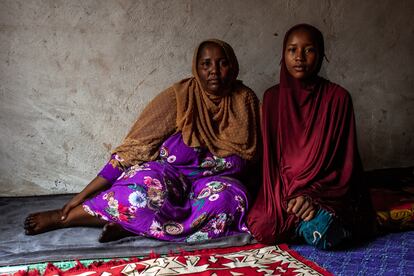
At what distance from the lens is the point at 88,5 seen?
3096 mm

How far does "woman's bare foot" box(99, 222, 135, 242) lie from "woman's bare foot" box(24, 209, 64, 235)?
12.7 inches

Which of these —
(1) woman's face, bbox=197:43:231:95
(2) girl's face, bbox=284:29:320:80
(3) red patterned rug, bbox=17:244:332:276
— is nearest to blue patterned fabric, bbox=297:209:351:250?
(3) red patterned rug, bbox=17:244:332:276

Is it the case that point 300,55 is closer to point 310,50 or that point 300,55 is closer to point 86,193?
point 310,50

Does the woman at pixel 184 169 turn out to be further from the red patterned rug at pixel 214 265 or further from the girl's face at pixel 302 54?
the girl's face at pixel 302 54

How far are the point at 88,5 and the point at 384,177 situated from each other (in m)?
2.67

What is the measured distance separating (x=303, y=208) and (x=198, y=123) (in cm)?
81

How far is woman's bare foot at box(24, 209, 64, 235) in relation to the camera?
251cm

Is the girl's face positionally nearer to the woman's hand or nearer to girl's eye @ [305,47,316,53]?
girl's eye @ [305,47,316,53]

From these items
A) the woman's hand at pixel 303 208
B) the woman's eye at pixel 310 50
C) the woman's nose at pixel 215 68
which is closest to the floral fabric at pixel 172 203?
the woman's hand at pixel 303 208

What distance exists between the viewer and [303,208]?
2.27 m

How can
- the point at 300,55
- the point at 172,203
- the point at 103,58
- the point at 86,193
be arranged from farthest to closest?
the point at 103,58 → the point at 86,193 → the point at 172,203 → the point at 300,55

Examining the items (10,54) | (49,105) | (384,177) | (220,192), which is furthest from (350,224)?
(10,54)

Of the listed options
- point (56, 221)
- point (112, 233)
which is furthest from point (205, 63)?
point (56, 221)

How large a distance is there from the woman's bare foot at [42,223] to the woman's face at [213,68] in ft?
3.85
